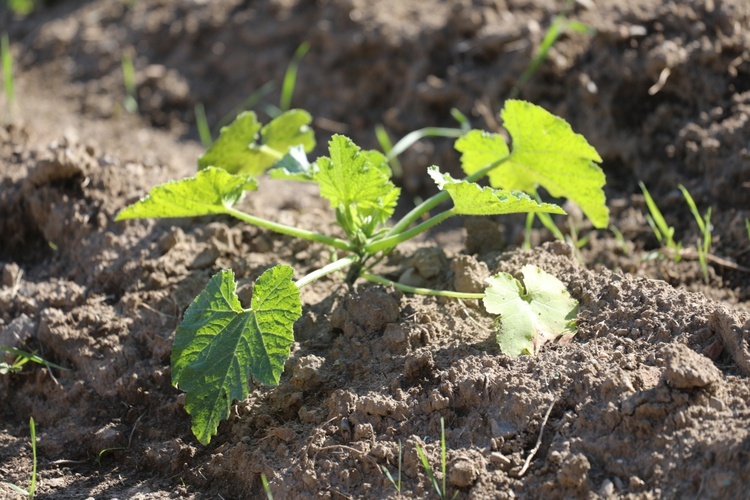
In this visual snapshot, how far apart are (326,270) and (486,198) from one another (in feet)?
1.41

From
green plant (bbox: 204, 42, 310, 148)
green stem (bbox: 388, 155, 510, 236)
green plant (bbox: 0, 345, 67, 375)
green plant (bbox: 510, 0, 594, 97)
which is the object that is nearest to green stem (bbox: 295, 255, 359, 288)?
green stem (bbox: 388, 155, 510, 236)

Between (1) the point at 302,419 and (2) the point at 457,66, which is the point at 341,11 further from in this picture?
(1) the point at 302,419

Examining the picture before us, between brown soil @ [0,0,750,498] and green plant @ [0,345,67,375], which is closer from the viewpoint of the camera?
brown soil @ [0,0,750,498]

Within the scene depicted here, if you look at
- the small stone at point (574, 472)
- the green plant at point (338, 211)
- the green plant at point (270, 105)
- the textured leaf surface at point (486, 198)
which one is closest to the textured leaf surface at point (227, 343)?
the green plant at point (338, 211)

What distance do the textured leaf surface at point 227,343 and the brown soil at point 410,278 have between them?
0.15m

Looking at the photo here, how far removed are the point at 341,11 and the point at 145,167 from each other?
53.1 inches

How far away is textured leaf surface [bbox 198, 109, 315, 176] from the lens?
7.82ft

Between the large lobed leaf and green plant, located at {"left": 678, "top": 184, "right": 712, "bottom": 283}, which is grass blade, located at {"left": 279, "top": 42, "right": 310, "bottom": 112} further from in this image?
green plant, located at {"left": 678, "top": 184, "right": 712, "bottom": 283}

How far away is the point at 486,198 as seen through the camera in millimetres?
1871

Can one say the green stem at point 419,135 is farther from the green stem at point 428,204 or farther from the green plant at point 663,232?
the green plant at point 663,232

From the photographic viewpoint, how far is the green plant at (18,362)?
6.81 feet

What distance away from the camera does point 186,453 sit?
6.13 feet

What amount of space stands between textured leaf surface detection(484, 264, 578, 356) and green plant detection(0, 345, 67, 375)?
1.12 m

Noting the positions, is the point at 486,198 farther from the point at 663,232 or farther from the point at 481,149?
the point at 663,232
